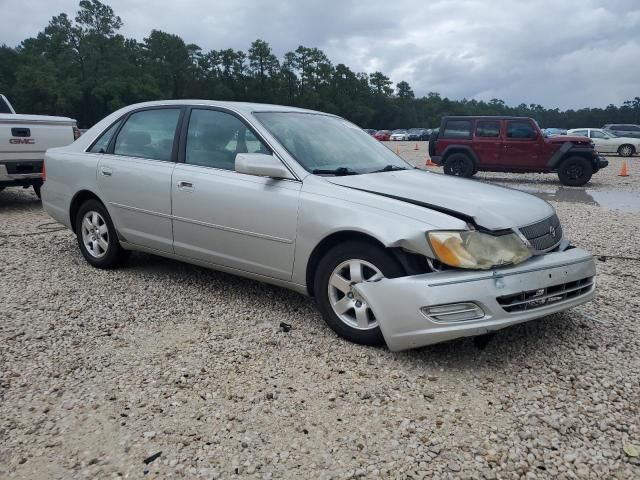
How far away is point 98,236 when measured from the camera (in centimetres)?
498

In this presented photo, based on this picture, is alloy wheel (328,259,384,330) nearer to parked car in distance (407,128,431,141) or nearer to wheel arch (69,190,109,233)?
wheel arch (69,190,109,233)

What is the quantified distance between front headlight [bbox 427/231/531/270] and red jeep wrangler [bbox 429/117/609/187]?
12.4m

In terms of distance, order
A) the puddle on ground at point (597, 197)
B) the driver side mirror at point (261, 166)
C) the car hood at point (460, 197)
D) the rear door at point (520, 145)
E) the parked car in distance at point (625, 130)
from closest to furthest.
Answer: the car hood at point (460, 197), the driver side mirror at point (261, 166), the puddle on ground at point (597, 197), the rear door at point (520, 145), the parked car in distance at point (625, 130)

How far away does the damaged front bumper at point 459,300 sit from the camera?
9.50 ft

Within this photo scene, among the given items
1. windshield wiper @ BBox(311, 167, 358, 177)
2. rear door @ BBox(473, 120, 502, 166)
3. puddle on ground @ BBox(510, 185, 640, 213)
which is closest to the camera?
windshield wiper @ BBox(311, 167, 358, 177)

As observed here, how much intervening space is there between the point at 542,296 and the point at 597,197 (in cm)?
1021

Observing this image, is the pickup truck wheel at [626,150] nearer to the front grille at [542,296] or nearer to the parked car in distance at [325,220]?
the parked car in distance at [325,220]

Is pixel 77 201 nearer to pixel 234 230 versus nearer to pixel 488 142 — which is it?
pixel 234 230

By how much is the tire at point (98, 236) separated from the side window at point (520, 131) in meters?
12.2

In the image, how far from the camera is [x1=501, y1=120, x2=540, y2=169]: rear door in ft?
46.9

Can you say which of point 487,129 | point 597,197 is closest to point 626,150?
point 487,129

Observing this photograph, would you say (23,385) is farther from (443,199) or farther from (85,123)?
(85,123)

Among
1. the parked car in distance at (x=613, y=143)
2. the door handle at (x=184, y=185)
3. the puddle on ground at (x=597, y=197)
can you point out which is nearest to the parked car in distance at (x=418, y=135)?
the parked car in distance at (x=613, y=143)

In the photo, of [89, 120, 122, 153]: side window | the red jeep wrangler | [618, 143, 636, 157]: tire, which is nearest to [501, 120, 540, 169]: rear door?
the red jeep wrangler
